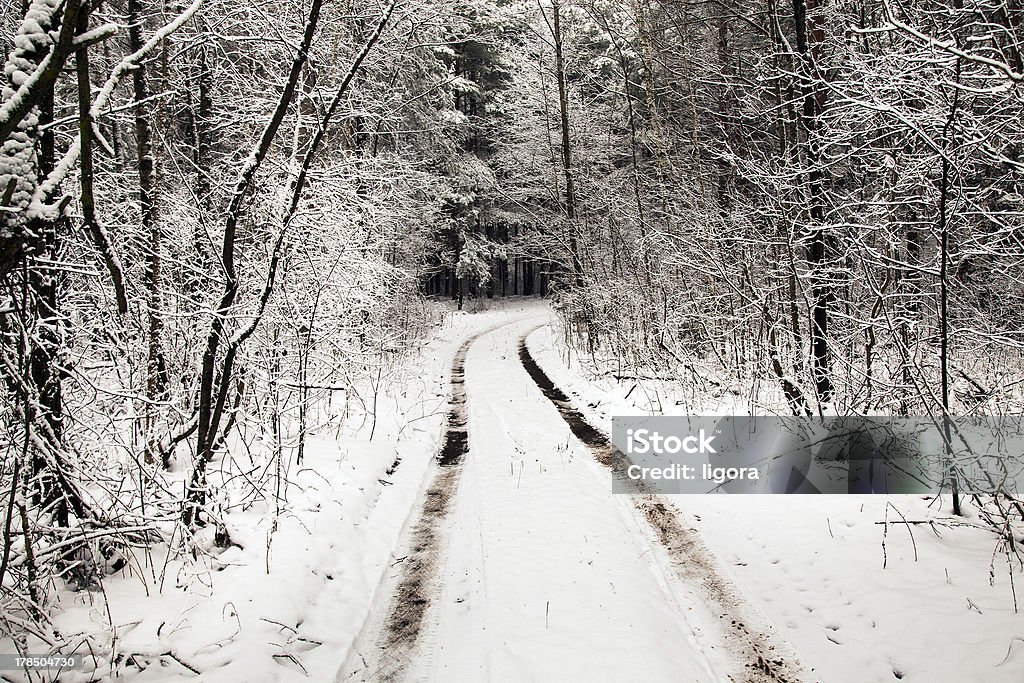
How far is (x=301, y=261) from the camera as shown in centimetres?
562

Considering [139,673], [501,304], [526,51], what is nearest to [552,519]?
[139,673]

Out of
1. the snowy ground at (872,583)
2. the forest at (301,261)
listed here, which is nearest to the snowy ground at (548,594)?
the snowy ground at (872,583)

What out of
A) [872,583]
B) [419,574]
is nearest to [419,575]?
[419,574]

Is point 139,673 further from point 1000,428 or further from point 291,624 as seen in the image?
point 1000,428

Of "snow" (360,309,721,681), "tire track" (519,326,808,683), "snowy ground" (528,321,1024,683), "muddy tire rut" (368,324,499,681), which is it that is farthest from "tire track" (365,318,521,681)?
"snowy ground" (528,321,1024,683)

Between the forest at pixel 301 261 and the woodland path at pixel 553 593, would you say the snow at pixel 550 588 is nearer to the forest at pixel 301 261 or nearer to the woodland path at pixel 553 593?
the woodland path at pixel 553 593

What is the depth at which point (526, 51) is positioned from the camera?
2125 cm

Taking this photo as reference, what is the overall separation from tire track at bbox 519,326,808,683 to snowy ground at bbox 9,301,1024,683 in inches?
3.9

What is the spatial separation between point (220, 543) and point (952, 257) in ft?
24.1

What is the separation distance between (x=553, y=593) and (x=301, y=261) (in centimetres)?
402

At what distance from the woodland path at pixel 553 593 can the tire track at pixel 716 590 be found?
0.04 ft

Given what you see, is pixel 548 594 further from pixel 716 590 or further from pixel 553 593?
pixel 716 590

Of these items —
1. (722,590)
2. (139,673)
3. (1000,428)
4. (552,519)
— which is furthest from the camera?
(552,519)

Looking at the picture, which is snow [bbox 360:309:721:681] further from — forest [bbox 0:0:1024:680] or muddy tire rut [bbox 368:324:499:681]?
forest [bbox 0:0:1024:680]
